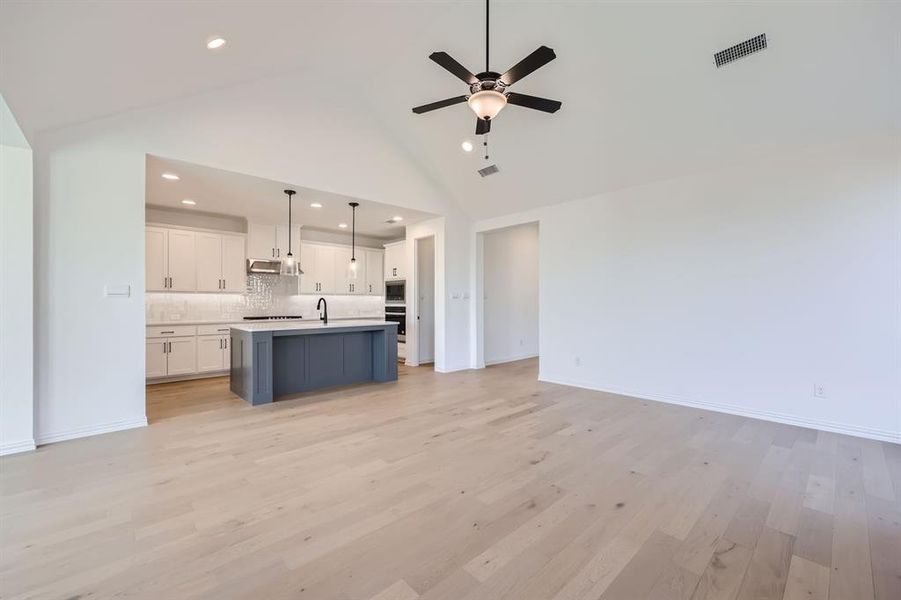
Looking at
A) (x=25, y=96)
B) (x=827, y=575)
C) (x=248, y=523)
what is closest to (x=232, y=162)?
(x=25, y=96)

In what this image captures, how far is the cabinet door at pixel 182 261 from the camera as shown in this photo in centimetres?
593

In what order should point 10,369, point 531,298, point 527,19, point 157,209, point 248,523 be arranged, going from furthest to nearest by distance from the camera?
point 531,298, point 157,209, point 527,19, point 10,369, point 248,523

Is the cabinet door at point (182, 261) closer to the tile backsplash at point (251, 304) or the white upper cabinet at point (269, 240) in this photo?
the tile backsplash at point (251, 304)

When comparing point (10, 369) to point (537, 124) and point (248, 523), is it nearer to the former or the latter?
point (248, 523)

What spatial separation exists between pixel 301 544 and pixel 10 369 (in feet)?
10.2

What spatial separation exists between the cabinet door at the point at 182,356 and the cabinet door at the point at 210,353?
0.23 feet

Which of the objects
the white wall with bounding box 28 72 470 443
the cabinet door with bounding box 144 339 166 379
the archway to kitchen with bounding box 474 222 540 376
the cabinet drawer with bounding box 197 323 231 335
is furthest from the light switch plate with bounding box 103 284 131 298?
the archway to kitchen with bounding box 474 222 540 376

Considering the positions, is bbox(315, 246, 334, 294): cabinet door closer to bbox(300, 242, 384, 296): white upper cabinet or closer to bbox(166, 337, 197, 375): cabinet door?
bbox(300, 242, 384, 296): white upper cabinet

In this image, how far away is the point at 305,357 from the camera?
5152 mm

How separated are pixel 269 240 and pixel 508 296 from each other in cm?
474

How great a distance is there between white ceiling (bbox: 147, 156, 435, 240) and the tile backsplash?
1236mm

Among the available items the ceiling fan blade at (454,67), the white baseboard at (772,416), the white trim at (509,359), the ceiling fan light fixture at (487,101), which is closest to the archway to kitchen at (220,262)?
the white trim at (509,359)

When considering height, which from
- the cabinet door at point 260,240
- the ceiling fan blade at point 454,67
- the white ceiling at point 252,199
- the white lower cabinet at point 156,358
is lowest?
the white lower cabinet at point 156,358

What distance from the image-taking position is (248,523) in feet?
6.87
